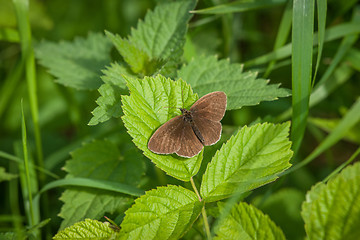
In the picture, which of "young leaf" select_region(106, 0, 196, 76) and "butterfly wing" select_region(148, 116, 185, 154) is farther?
"young leaf" select_region(106, 0, 196, 76)

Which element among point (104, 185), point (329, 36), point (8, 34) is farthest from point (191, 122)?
point (8, 34)

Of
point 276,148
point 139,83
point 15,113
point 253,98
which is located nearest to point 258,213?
point 276,148

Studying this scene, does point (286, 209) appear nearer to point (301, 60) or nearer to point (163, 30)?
point (301, 60)

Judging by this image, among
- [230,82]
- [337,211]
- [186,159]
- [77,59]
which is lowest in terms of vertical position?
[337,211]

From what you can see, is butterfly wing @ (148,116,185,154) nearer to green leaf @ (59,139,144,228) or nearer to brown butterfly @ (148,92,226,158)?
brown butterfly @ (148,92,226,158)

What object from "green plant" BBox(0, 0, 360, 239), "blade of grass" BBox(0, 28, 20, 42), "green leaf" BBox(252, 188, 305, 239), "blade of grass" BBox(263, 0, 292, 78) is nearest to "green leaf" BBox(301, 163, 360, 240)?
"green plant" BBox(0, 0, 360, 239)

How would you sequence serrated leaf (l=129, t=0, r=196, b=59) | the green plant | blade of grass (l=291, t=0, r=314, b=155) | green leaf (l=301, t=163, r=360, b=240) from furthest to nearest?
serrated leaf (l=129, t=0, r=196, b=59)
blade of grass (l=291, t=0, r=314, b=155)
the green plant
green leaf (l=301, t=163, r=360, b=240)

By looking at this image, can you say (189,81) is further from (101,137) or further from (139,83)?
(101,137)
